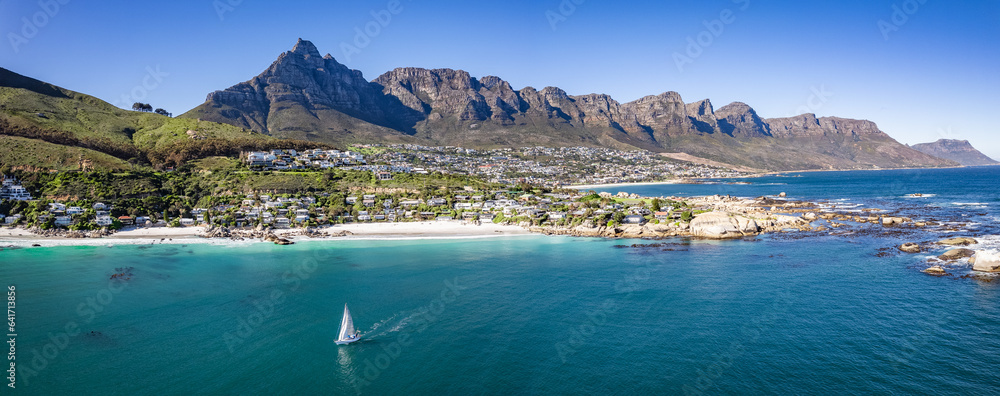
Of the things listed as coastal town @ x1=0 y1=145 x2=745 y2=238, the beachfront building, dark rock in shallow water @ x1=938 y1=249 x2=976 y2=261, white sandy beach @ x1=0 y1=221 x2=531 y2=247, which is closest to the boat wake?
white sandy beach @ x1=0 y1=221 x2=531 y2=247

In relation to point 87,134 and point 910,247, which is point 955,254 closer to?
point 910,247

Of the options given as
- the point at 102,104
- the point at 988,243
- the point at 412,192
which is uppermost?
the point at 102,104

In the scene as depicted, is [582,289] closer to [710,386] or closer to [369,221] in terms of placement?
[710,386]

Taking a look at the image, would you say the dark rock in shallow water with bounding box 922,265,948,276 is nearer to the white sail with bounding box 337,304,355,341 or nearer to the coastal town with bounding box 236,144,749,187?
the white sail with bounding box 337,304,355,341

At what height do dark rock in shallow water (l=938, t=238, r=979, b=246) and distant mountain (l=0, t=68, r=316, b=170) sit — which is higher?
distant mountain (l=0, t=68, r=316, b=170)

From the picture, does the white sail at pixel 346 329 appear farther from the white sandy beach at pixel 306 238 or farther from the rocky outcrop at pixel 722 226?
the rocky outcrop at pixel 722 226

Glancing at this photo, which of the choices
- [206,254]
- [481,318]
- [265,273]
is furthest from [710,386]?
[206,254]
